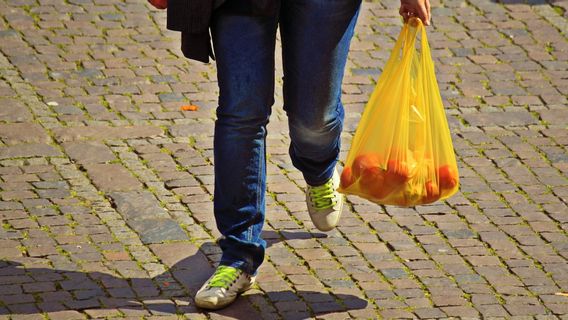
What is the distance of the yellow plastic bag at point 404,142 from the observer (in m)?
4.37

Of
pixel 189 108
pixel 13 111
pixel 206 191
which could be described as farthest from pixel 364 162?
pixel 13 111

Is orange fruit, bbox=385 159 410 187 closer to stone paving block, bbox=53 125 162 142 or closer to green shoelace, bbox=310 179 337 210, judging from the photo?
green shoelace, bbox=310 179 337 210

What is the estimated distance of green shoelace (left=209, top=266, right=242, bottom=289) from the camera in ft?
14.5

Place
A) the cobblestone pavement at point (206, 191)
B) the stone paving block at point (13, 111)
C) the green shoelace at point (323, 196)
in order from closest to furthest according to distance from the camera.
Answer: the cobblestone pavement at point (206, 191), the green shoelace at point (323, 196), the stone paving block at point (13, 111)

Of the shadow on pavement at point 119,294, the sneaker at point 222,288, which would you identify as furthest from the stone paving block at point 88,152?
the sneaker at point 222,288

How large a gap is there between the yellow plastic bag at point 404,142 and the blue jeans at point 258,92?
0.19 m

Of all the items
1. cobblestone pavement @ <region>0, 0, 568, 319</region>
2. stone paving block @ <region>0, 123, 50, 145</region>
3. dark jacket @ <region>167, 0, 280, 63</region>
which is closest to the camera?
dark jacket @ <region>167, 0, 280, 63</region>

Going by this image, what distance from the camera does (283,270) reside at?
4.72 meters

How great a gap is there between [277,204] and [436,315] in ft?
3.73

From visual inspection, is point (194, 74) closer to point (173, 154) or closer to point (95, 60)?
point (95, 60)

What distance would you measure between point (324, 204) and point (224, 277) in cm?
66

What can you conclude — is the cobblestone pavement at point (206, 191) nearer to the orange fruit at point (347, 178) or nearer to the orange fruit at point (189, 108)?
the orange fruit at point (189, 108)

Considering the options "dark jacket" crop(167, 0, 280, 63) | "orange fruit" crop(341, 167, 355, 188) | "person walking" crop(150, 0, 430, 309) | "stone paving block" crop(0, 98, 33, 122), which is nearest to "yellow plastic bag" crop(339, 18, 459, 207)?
"orange fruit" crop(341, 167, 355, 188)

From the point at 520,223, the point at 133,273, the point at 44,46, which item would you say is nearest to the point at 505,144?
the point at 520,223
